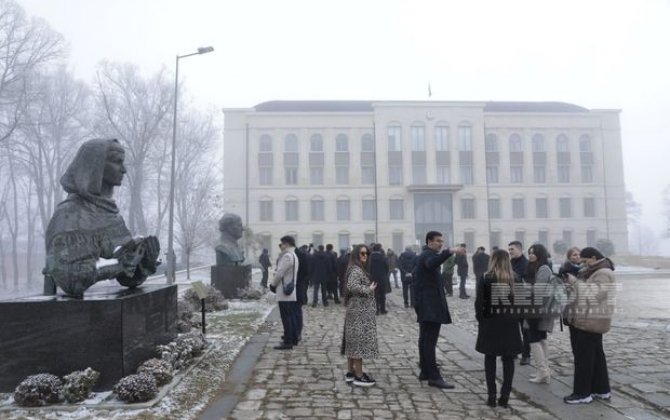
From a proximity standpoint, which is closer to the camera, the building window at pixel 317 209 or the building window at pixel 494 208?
the building window at pixel 317 209

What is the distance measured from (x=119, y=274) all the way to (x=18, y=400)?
1.97 m

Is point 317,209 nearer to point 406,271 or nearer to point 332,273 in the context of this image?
point 332,273

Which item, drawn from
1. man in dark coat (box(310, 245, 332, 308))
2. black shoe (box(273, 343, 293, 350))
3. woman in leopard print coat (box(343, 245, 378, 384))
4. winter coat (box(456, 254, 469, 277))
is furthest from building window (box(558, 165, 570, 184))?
woman in leopard print coat (box(343, 245, 378, 384))

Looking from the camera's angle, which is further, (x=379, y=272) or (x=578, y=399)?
(x=379, y=272)

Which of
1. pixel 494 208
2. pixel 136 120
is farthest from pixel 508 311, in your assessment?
pixel 494 208

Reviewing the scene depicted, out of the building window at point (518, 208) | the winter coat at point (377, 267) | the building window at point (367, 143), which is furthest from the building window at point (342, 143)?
the winter coat at point (377, 267)

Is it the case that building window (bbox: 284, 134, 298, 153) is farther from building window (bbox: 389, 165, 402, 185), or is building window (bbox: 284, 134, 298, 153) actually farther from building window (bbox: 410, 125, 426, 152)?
building window (bbox: 410, 125, 426, 152)

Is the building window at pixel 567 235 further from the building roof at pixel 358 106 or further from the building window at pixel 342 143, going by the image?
the building window at pixel 342 143

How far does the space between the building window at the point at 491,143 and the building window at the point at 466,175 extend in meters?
3.17

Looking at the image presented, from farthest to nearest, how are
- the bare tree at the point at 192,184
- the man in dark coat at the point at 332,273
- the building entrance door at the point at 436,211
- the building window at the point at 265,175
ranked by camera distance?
the building entrance door at the point at 436,211
the building window at the point at 265,175
the bare tree at the point at 192,184
the man in dark coat at the point at 332,273

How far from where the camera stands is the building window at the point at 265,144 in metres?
54.5

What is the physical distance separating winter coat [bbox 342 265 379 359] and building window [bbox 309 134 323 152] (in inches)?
1927

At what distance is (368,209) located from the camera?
180ft

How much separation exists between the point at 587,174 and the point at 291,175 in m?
33.2
